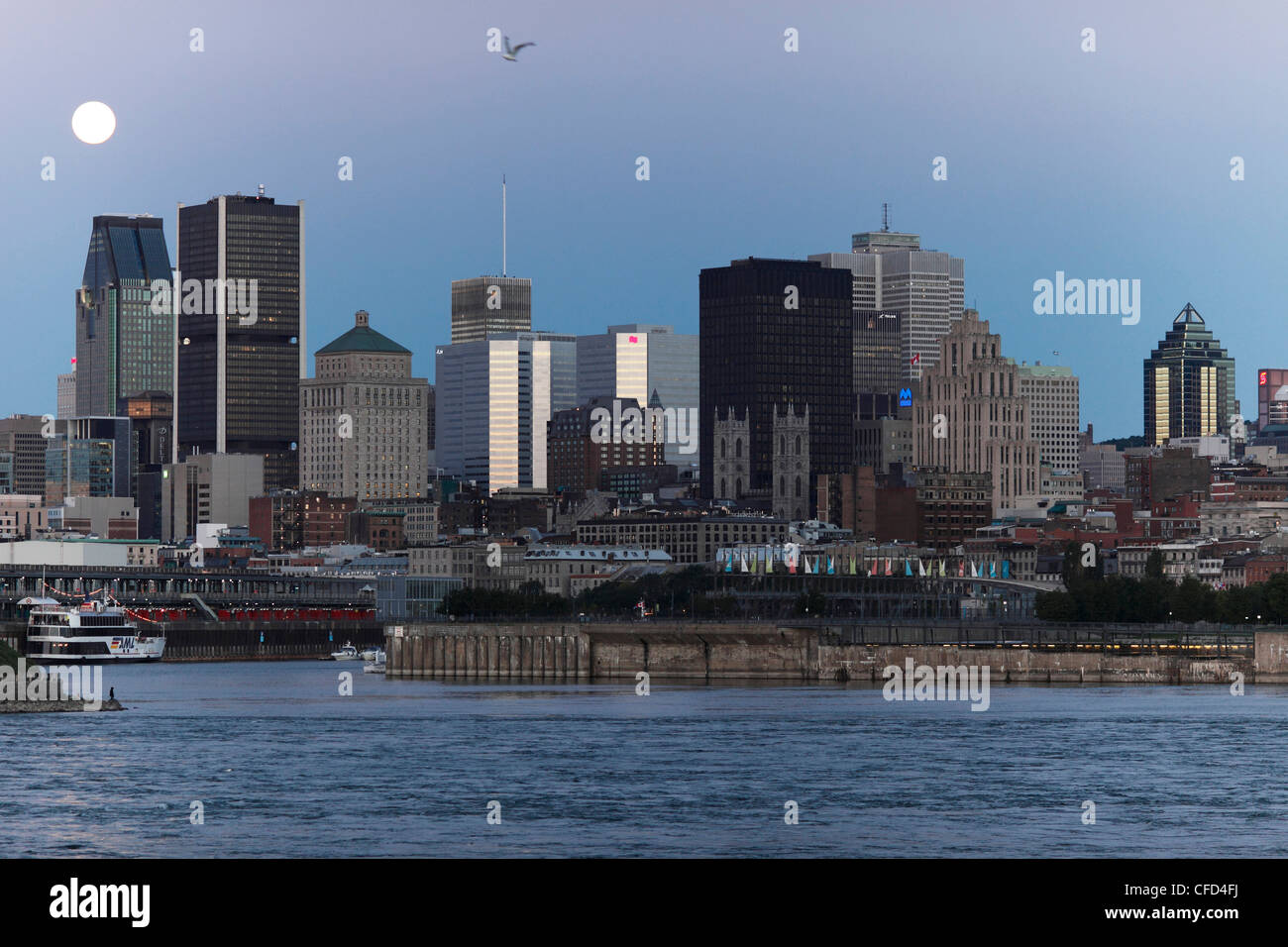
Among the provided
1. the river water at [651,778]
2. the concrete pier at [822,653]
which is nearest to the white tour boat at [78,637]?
the concrete pier at [822,653]

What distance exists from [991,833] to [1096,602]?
13473 centimetres

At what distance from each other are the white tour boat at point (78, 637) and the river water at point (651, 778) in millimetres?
62396

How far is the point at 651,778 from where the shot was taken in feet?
236

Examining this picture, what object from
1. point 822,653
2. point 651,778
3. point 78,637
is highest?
point 78,637

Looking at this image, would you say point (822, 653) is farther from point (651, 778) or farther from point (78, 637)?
point (651, 778)

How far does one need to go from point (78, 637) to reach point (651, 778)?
117m

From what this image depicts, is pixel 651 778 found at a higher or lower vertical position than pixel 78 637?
lower

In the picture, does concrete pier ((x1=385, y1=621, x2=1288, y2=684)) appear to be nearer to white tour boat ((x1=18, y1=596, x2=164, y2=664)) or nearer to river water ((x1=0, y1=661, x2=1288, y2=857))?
river water ((x1=0, y1=661, x2=1288, y2=857))

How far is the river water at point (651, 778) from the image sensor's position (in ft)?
182

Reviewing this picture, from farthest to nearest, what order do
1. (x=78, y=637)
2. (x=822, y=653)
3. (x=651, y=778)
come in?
(x=78, y=637)
(x=822, y=653)
(x=651, y=778)

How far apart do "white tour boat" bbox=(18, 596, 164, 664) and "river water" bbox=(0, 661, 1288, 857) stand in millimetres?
62396

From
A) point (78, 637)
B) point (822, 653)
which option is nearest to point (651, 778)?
point (822, 653)

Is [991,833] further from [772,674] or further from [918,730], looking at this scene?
[772,674]
